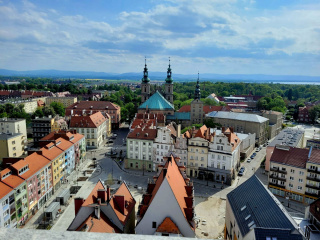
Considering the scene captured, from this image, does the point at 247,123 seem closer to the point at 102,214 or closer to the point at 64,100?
the point at 102,214

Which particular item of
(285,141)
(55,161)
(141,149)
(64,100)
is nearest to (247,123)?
(285,141)

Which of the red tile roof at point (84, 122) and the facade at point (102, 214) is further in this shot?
the red tile roof at point (84, 122)

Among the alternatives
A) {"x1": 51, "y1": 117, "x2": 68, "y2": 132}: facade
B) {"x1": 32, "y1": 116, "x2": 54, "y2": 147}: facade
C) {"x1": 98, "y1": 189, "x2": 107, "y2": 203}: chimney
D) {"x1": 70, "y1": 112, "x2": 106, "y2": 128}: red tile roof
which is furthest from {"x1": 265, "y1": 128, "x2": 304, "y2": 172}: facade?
{"x1": 32, "y1": 116, "x2": 54, "y2": 147}: facade

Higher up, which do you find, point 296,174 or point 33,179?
point 33,179

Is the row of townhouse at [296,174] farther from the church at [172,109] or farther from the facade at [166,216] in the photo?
the church at [172,109]

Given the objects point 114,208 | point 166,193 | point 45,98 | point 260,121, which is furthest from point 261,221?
point 45,98

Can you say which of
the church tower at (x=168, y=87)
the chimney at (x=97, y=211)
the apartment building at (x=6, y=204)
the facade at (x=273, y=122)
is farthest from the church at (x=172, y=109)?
the chimney at (x=97, y=211)

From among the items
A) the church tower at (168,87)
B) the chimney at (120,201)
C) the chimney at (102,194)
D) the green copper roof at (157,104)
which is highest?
the church tower at (168,87)
